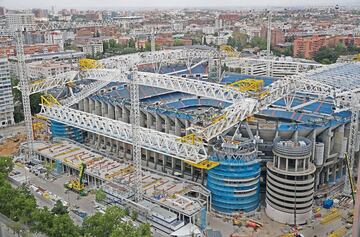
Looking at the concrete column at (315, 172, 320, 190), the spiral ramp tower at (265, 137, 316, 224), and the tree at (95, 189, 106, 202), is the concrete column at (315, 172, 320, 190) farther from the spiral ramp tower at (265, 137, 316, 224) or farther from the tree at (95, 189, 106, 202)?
the tree at (95, 189, 106, 202)

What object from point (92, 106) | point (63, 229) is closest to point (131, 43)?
point (92, 106)

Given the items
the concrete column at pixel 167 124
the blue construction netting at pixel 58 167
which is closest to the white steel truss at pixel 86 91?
the blue construction netting at pixel 58 167

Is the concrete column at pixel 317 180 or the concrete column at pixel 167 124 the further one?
the concrete column at pixel 167 124

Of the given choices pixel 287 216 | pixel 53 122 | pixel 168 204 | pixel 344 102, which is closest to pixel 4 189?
pixel 168 204

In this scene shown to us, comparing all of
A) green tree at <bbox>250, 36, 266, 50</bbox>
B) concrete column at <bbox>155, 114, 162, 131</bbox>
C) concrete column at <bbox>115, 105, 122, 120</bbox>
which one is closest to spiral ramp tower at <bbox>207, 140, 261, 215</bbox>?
concrete column at <bbox>155, 114, 162, 131</bbox>

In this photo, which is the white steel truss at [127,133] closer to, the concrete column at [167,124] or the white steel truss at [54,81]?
the white steel truss at [54,81]

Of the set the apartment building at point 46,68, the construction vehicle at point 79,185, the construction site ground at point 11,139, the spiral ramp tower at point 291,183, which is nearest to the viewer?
the spiral ramp tower at point 291,183

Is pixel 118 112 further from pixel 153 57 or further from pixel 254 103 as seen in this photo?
pixel 254 103

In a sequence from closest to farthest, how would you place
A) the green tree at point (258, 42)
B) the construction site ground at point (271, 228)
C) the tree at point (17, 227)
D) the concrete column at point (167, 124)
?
the tree at point (17, 227)
the construction site ground at point (271, 228)
the concrete column at point (167, 124)
the green tree at point (258, 42)
